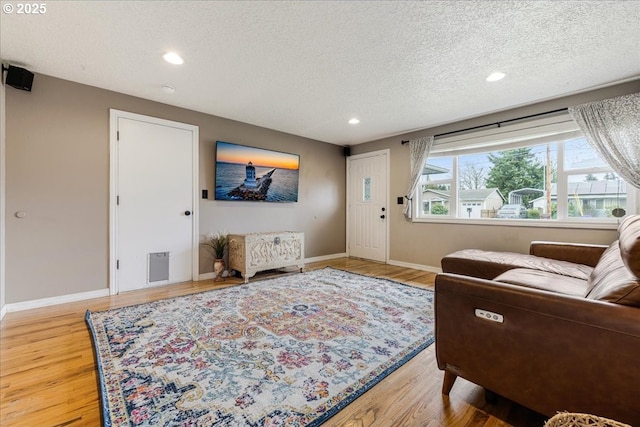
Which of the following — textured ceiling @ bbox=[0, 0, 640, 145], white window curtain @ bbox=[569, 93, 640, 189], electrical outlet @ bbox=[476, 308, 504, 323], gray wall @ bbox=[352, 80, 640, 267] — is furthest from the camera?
gray wall @ bbox=[352, 80, 640, 267]

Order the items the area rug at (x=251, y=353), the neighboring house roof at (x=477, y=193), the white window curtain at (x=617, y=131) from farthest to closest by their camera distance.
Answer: the neighboring house roof at (x=477, y=193)
the white window curtain at (x=617, y=131)
the area rug at (x=251, y=353)

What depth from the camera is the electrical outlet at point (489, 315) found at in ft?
4.14

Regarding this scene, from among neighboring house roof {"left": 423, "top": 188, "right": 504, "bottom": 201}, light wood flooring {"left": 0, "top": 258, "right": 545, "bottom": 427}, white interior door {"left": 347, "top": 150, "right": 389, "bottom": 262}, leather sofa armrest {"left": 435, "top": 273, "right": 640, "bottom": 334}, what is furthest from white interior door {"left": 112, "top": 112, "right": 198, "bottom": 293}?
neighboring house roof {"left": 423, "top": 188, "right": 504, "bottom": 201}

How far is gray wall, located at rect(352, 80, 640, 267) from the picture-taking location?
317cm

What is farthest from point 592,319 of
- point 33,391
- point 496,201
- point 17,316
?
point 17,316

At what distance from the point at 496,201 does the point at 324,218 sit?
2.94 m

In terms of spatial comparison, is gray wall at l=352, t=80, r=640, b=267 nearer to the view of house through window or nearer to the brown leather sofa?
the view of house through window

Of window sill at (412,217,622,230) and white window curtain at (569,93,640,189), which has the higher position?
white window curtain at (569,93,640,189)

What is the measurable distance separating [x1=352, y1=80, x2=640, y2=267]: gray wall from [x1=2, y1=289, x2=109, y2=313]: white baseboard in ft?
14.3

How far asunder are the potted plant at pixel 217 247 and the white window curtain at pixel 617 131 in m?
4.70

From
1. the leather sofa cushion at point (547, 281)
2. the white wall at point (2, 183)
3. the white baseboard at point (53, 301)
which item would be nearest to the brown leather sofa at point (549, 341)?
the leather sofa cushion at point (547, 281)

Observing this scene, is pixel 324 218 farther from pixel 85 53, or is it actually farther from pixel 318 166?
pixel 85 53

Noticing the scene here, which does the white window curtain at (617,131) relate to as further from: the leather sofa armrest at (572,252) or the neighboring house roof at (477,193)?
the neighboring house roof at (477,193)

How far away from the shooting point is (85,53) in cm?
242
